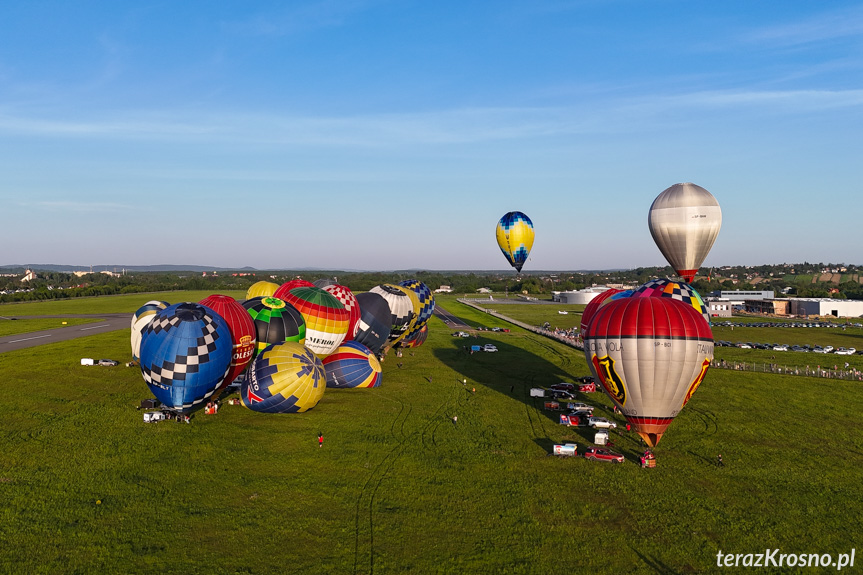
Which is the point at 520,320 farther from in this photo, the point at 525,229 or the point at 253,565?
the point at 253,565

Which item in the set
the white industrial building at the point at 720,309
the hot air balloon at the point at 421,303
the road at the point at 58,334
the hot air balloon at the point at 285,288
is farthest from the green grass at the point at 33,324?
the white industrial building at the point at 720,309

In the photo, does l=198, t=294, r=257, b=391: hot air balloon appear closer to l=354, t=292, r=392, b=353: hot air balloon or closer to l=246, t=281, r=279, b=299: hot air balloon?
l=354, t=292, r=392, b=353: hot air balloon

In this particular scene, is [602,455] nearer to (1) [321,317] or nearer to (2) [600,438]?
(2) [600,438]

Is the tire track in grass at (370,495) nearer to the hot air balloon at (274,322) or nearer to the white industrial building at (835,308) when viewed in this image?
the hot air balloon at (274,322)

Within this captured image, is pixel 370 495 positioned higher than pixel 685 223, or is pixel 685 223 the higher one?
pixel 685 223

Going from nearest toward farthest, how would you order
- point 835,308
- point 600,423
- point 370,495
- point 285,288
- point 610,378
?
point 370,495 < point 610,378 < point 600,423 < point 285,288 < point 835,308

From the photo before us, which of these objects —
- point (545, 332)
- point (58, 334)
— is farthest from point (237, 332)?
point (58, 334)
